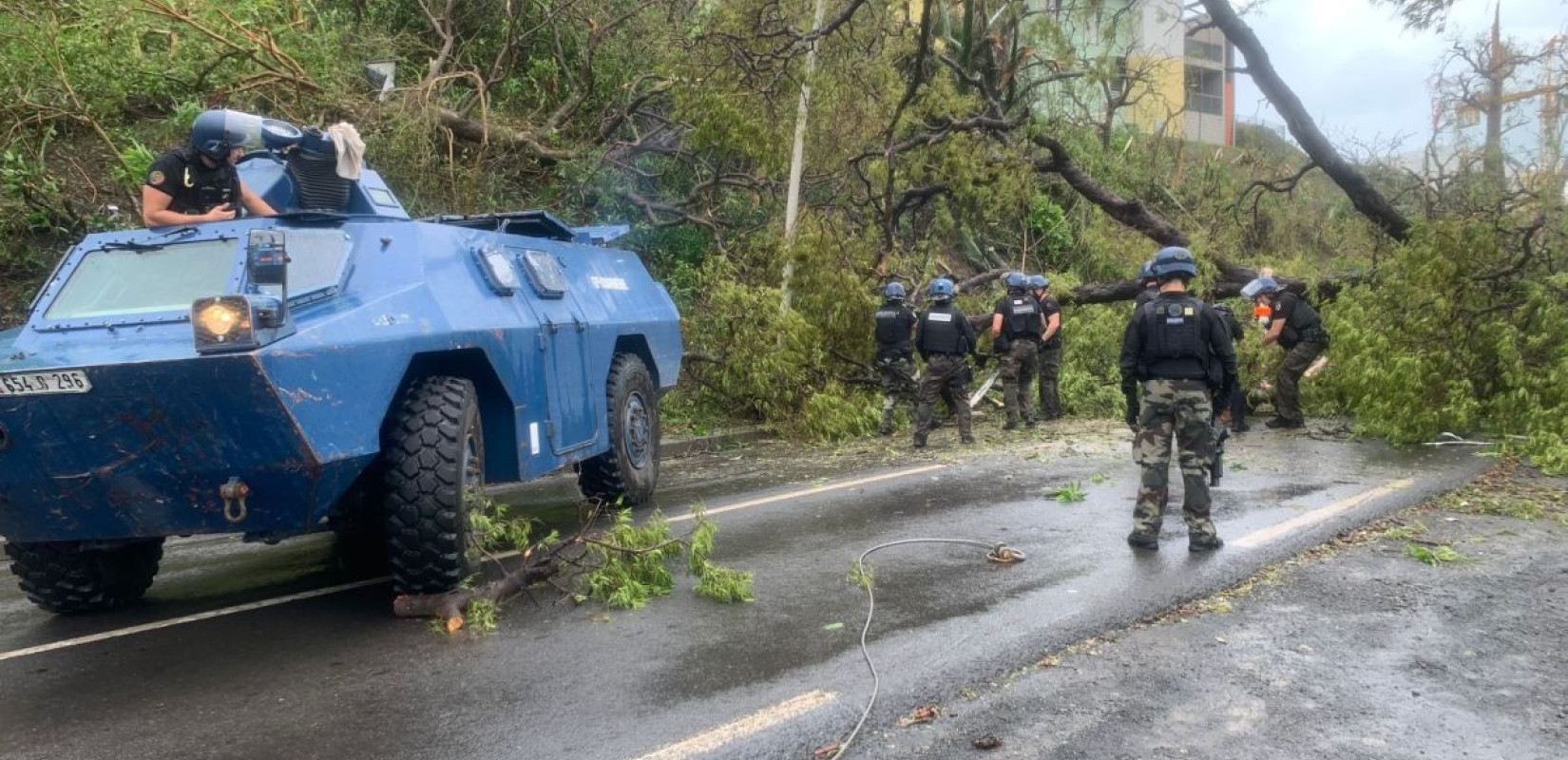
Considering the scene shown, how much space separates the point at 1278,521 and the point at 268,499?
592cm

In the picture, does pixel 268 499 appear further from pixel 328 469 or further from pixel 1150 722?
pixel 1150 722

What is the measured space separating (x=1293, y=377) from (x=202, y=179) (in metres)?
11.2

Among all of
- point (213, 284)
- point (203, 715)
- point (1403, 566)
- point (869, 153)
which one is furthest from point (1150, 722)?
point (869, 153)

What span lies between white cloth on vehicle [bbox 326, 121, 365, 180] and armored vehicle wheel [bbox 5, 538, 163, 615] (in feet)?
7.51

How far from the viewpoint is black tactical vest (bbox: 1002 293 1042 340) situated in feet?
45.4

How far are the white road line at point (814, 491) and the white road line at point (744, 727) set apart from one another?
3621 mm

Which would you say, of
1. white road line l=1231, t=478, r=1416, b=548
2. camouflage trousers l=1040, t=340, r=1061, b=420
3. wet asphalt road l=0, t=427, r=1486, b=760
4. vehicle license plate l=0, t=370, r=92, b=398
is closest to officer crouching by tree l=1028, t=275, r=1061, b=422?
camouflage trousers l=1040, t=340, r=1061, b=420

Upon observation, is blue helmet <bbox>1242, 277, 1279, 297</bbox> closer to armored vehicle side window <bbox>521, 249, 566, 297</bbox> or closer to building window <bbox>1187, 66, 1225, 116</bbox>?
armored vehicle side window <bbox>521, 249, 566, 297</bbox>

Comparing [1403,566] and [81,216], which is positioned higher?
[81,216]

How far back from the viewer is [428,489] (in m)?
→ 5.50

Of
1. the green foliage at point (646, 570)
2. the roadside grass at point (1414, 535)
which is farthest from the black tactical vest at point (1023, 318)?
the green foliage at point (646, 570)

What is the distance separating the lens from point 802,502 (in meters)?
8.85

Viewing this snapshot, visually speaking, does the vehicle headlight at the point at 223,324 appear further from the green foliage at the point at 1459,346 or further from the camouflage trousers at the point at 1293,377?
the camouflage trousers at the point at 1293,377

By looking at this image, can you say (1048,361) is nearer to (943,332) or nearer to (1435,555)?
(943,332)
